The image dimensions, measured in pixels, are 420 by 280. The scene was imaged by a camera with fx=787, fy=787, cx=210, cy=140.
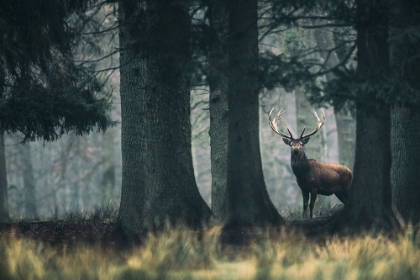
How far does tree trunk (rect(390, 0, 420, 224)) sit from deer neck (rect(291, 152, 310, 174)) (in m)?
2.91

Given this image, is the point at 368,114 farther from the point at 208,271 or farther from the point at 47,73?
the point at 47,73

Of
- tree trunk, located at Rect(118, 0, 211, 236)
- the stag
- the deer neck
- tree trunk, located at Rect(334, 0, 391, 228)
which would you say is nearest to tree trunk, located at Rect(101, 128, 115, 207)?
the stag

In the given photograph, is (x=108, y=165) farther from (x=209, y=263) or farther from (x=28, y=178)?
(x=209, y=263)

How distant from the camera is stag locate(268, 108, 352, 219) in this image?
58.6 feet

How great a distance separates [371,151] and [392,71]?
4.26 ft

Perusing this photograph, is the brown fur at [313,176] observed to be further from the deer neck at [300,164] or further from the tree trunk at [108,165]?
the tree trunk at [108,165]

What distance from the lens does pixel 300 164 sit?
1812 cm

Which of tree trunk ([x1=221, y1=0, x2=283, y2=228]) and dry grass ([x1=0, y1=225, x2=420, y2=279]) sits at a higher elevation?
tree trunk ([x1=221, y1=0, x2=283, y2=228])

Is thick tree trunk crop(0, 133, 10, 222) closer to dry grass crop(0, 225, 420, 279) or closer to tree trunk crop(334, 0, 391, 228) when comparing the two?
dry grass crop(0, 225, 420, 279)

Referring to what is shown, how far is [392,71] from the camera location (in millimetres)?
12312

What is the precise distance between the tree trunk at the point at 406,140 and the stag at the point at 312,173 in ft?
8.73

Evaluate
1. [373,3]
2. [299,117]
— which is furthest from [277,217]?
[299,117]

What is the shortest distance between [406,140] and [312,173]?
142 inches

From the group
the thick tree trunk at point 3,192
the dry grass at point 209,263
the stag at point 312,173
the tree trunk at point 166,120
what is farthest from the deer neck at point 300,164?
the thick tree trunk at point 3,192
